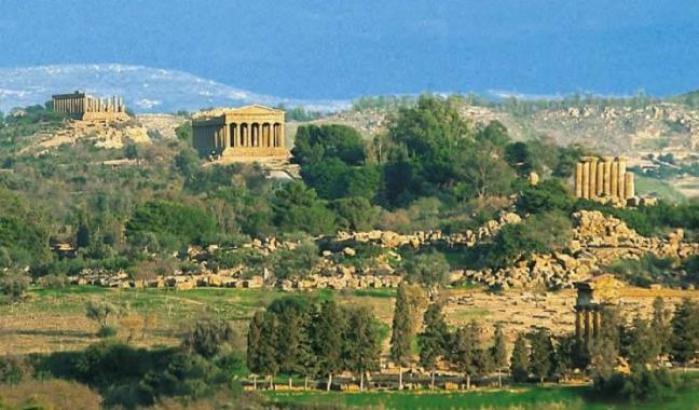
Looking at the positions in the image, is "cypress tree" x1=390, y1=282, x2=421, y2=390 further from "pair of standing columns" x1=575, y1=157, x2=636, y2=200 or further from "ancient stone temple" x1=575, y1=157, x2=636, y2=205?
"pair of standing columns" x1=575, y1=157, x2=636, y2=200

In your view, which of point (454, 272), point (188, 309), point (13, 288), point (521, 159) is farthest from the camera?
point (521, 159)

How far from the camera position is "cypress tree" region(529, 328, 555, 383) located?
138 ft

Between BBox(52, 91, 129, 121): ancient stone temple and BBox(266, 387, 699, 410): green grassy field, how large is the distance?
68.4 m

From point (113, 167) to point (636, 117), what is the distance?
125 feet

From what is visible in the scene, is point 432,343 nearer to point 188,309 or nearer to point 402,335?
point 402,335

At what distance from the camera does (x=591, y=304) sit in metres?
44.0

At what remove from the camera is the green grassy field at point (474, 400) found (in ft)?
129

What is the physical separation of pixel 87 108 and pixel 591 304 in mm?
67545

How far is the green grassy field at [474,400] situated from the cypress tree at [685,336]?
3.01 meters

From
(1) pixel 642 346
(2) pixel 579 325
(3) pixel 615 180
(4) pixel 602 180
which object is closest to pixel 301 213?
(4) pixel 602 180

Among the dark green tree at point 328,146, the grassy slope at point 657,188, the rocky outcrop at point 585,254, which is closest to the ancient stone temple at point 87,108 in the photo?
the dark green tree at point 328,146

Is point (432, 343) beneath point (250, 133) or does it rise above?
beneath

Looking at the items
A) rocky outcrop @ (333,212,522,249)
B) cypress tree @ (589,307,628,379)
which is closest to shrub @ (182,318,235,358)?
cypress tree @ (589,307,628,379)

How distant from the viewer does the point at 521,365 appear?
138 feet
